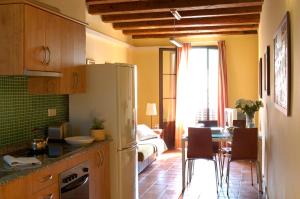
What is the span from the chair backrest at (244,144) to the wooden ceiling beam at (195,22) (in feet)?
8.48

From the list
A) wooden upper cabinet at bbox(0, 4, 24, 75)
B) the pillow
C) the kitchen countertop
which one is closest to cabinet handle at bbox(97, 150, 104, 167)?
the kitchen countertop

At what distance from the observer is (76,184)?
3.31 metres

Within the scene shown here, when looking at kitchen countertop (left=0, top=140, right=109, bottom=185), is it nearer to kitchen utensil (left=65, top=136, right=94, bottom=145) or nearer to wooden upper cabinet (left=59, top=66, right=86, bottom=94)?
kitchen utensil (left=65, top=136, right=94, bottom=145)

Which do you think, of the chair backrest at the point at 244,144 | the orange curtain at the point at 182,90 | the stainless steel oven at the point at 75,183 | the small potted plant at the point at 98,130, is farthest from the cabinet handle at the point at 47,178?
the orange curtain at the point at 182,90

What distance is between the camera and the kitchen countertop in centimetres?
242

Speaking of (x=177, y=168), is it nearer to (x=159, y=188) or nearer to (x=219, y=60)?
(x=159, y=188)

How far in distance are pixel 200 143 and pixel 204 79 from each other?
12.0 feet

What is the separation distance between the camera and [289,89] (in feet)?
8.09

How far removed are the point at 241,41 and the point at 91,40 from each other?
377 centimetres

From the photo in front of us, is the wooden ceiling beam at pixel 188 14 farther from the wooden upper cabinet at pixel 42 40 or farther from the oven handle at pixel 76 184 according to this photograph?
the oven handle at pixel 76 184

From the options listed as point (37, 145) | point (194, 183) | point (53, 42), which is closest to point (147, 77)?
point (194, 183)

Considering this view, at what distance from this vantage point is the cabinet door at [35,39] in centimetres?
301

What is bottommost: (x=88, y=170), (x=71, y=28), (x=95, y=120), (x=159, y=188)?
(x=159, y=188)

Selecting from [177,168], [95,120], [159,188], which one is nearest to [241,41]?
[177,168]
